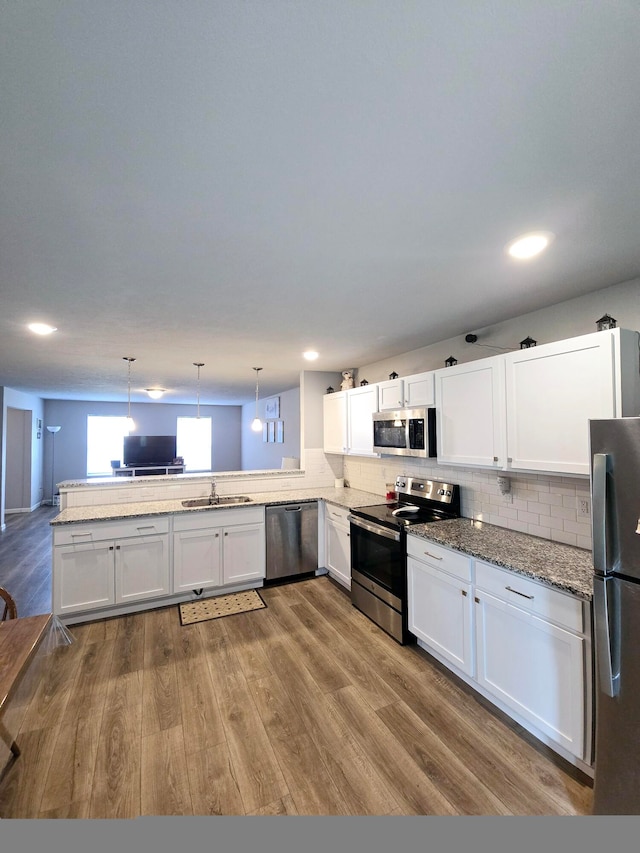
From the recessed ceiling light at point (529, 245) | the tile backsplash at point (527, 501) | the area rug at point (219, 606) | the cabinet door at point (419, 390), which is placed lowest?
the area rug at point (219, 606)

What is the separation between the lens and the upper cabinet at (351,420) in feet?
12.1

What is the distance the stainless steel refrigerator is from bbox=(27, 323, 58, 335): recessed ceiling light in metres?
3.64

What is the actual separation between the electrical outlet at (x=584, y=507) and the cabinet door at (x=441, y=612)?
0.81 metres

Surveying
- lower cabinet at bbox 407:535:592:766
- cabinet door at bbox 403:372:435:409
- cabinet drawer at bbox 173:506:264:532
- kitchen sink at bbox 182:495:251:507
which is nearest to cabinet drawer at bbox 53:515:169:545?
cabinet drawer at bbox 173:506:264:532

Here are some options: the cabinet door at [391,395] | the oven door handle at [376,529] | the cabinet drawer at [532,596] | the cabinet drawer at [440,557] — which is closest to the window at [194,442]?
the cabinet door at [391,395]

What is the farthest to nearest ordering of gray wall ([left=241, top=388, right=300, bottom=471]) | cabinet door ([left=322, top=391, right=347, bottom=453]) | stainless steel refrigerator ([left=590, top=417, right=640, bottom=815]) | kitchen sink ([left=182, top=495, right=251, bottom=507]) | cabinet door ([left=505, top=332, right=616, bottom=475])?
gray wall ([left=241, top=388, right=300, bottom=471]) → cabinet door ([left=322, top=391, right=347, bottom=453]) → kitchen sink ([left=182, top=495, right=251, bottom=507]) → cabinet door ([left=505, top=332, right=616, bottom=475]) → stainless steel refrigerator ([left=590, top=417, right=640, bottom=815])

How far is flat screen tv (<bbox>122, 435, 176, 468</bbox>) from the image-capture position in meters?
8.00

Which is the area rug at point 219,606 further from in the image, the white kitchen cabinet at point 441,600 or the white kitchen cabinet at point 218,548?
the white kitchen cabinet at point 441,600

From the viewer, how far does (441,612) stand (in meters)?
2.35

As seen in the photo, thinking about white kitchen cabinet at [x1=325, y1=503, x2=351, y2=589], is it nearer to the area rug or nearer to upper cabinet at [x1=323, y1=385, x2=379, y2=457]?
upper cabinet at [x1=323, y1=385, x2=379, y2=457]

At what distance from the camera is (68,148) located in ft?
3.55

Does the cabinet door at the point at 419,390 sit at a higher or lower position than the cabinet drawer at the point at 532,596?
higher

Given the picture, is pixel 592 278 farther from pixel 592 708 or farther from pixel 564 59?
pixel 592 708

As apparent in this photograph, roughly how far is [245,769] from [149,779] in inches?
16.8
